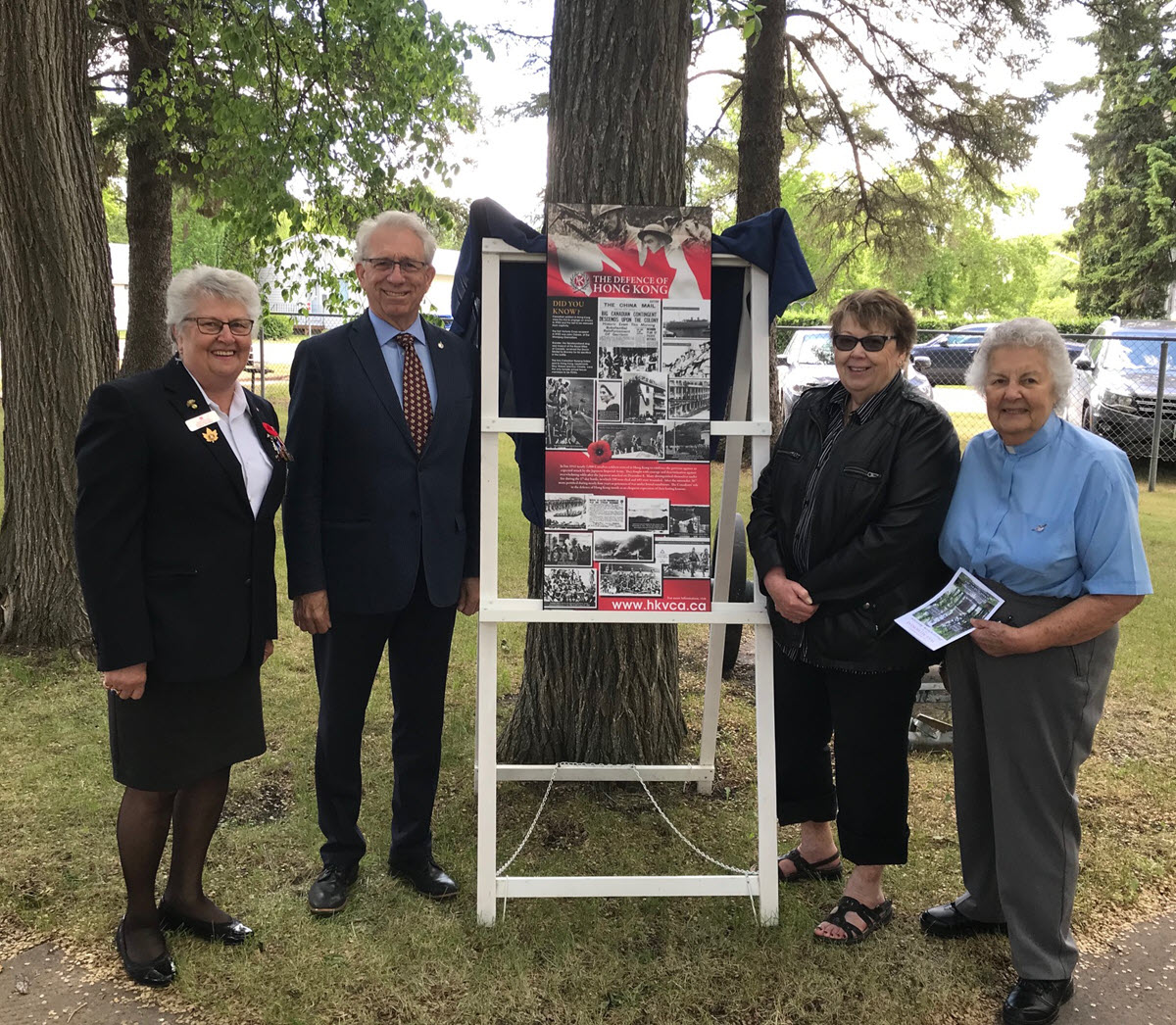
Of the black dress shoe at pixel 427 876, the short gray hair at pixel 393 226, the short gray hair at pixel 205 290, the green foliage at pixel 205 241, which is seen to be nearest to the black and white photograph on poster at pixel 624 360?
the short gray hair at pixel 393 226

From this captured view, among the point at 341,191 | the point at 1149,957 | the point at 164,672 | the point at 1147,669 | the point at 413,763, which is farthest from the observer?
the point at 341,191

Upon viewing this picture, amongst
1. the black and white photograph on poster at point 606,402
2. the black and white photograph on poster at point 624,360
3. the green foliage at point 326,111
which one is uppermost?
the green foliage at point 326,111

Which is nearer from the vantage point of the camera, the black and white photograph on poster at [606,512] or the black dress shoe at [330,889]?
the black and white photograph on poster at [606,512]

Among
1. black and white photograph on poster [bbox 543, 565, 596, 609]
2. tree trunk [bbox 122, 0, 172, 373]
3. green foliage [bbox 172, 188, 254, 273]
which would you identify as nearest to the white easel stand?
black and white photograph on poster [bbox 543, 565, 596, 609]

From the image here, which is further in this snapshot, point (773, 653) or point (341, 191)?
point (341, 191)

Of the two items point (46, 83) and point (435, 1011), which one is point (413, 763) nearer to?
point (435, 1011)

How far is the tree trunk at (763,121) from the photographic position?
1070cm

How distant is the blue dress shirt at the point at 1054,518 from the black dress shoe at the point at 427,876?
74.1 inches

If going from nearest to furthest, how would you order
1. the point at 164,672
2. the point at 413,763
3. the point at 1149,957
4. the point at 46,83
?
the point at 164,672 → the point at 1149,957 → the point at 413,763 → the point at 46,83

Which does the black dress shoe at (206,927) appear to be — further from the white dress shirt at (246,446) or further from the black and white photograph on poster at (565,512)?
the black and white photograph on poster at (565,512)

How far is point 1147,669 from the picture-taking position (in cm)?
553

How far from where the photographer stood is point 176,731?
261 cm

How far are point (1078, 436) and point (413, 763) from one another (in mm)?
2238

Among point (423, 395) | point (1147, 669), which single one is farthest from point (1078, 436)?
point (1147, 669)
